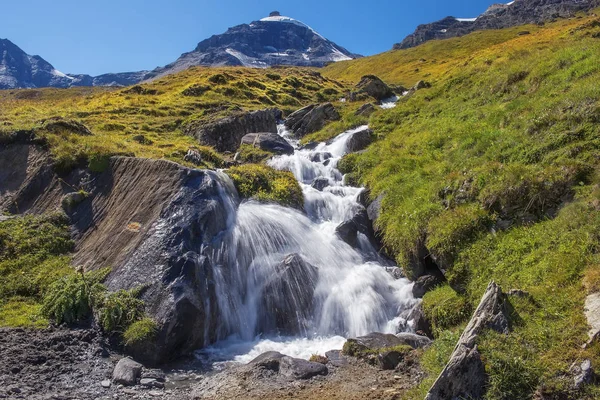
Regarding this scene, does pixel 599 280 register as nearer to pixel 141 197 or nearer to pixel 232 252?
pixel 232 252

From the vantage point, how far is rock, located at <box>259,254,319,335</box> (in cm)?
1416

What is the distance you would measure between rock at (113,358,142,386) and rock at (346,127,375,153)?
19.4m

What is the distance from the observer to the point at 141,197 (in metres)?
16.6

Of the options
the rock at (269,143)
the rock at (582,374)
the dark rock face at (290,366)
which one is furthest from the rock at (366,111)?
the rock at (582,374)

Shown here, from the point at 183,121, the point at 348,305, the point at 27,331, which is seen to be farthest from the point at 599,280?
the point at 183,121

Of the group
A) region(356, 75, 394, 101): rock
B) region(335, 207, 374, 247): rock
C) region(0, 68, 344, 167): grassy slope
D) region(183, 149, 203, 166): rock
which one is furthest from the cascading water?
region(356, 75, 394, 101): rock

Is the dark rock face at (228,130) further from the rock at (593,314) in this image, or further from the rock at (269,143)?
the rock at (593,314)

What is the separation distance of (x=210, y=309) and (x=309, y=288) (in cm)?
361

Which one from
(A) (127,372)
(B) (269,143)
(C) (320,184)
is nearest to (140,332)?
(A) (127,372)

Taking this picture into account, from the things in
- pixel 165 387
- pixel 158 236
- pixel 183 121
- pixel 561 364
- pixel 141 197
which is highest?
pixel 183 121

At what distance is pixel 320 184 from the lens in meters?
23.1

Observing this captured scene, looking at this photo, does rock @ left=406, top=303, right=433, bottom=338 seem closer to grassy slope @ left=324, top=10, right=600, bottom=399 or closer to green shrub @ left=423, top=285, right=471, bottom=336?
green shrub @ left=423, top=285, right=471, bottom=336

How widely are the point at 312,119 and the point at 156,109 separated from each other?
13349 mm

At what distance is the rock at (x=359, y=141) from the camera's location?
27453mm
